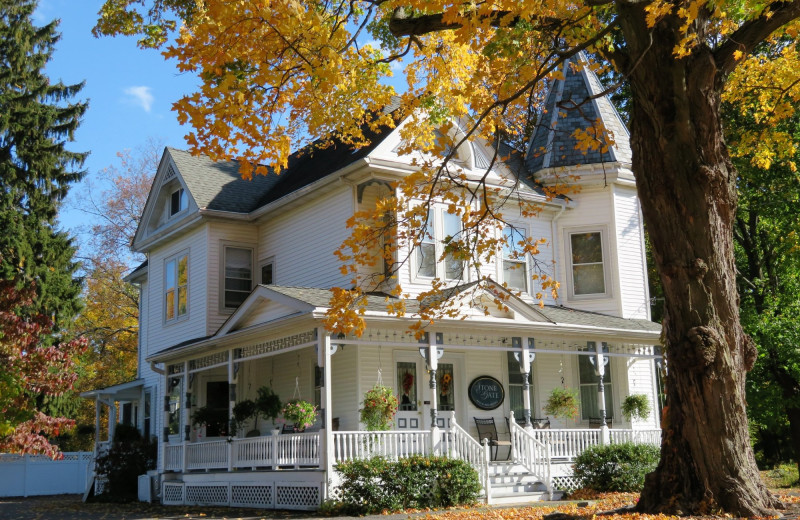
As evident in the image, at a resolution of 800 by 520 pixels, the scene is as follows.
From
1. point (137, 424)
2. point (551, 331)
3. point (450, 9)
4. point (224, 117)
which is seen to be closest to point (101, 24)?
point (224, 117)

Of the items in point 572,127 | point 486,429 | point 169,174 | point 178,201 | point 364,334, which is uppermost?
point 572,127

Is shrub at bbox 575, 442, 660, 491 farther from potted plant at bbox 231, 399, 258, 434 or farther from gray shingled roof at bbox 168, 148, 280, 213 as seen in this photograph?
gray shingled roof at bbox 168, 148, 280, 213

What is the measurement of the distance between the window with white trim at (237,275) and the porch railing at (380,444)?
23.8ft

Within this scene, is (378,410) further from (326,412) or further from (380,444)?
(326,412)

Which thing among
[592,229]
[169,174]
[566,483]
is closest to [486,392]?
[566,483]

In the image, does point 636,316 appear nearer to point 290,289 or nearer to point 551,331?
point 551,331

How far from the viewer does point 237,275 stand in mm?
22938

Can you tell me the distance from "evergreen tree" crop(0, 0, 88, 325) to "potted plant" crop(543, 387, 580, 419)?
18.7 m

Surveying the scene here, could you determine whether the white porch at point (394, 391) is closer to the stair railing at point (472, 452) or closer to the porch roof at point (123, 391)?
the stair railing at point (472, 452)

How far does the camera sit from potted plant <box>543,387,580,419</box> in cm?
1978

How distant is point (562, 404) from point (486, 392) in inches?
72.8

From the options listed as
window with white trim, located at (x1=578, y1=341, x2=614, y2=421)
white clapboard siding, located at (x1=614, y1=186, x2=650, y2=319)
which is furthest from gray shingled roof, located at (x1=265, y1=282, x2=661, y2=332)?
window with white trim, located at (x1=578, y1=341, x2=614, y2=421)

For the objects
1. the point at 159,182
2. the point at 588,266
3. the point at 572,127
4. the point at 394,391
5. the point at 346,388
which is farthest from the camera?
the point at 159,182

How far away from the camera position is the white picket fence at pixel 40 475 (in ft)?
93.8
